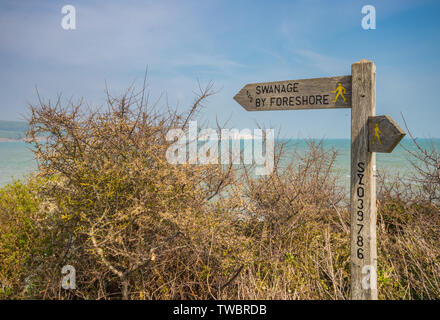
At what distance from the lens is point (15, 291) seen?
4316 millimetres

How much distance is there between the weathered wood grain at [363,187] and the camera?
9.93ft

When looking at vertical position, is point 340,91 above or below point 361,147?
above

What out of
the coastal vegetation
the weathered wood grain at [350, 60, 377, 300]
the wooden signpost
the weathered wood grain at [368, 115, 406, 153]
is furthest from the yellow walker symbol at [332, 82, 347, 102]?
the coastal vegetation

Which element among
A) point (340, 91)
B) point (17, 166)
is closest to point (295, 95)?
point (340, 91)

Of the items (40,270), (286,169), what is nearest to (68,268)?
(40,270)

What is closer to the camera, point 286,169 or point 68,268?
point 68,268

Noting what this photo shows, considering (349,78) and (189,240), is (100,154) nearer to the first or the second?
(189,240)

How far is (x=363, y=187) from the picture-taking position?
121 inches

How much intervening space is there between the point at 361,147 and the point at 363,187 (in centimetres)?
39

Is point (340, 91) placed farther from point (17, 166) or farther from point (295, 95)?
point (17, 166)

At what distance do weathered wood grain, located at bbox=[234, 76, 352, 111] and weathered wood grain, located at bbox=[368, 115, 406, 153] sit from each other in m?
0.35

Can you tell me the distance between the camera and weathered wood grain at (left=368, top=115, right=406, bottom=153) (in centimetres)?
274

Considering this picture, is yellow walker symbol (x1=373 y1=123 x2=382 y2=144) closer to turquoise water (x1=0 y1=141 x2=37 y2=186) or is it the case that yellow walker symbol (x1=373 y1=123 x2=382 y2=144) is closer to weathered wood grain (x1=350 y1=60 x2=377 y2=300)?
weathered wood grain (x1=350 y1=60 x2=377 y2=300)

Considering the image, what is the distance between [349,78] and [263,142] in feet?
8.72
